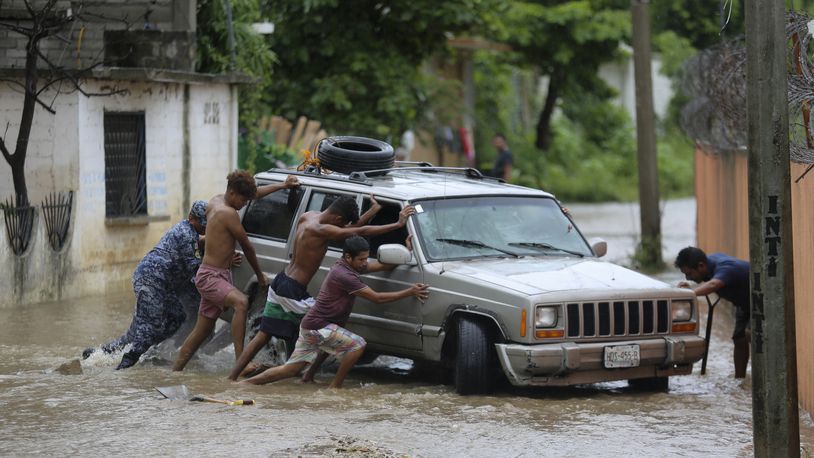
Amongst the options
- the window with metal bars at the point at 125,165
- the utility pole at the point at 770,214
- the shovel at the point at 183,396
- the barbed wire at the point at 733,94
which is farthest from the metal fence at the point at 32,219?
the utility pole at the point at 770,214

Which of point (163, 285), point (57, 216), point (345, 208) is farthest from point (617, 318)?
point (57, 216)

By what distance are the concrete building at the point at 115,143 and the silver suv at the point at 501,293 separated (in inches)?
189

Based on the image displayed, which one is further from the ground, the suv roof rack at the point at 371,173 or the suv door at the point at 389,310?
the suv roof rack at the point at 371,173

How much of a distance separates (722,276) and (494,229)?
196 cm

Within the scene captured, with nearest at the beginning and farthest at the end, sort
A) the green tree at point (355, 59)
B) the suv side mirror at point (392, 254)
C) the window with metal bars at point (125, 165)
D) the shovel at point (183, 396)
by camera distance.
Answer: the shovel at point (183, 396) → the suv side mirror at point (392, 254) → the window with metal bars at point (125, 165) → the green tree at point (355, 59)

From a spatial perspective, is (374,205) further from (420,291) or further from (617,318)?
(617,318)

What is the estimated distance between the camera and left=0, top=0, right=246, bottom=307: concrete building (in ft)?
50.1

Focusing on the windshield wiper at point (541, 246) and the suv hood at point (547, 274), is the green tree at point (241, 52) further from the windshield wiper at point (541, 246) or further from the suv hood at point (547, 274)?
the suv hood at point (547, 274)

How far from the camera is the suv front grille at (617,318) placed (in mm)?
9391

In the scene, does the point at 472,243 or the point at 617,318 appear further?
the point at 472,243

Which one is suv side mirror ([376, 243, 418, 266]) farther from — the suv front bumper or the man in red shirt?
the suv front bumper

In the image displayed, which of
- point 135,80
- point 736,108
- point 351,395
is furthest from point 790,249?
point 135,80

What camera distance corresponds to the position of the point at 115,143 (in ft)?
53.6

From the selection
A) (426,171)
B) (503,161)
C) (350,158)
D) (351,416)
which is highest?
(503,161)
